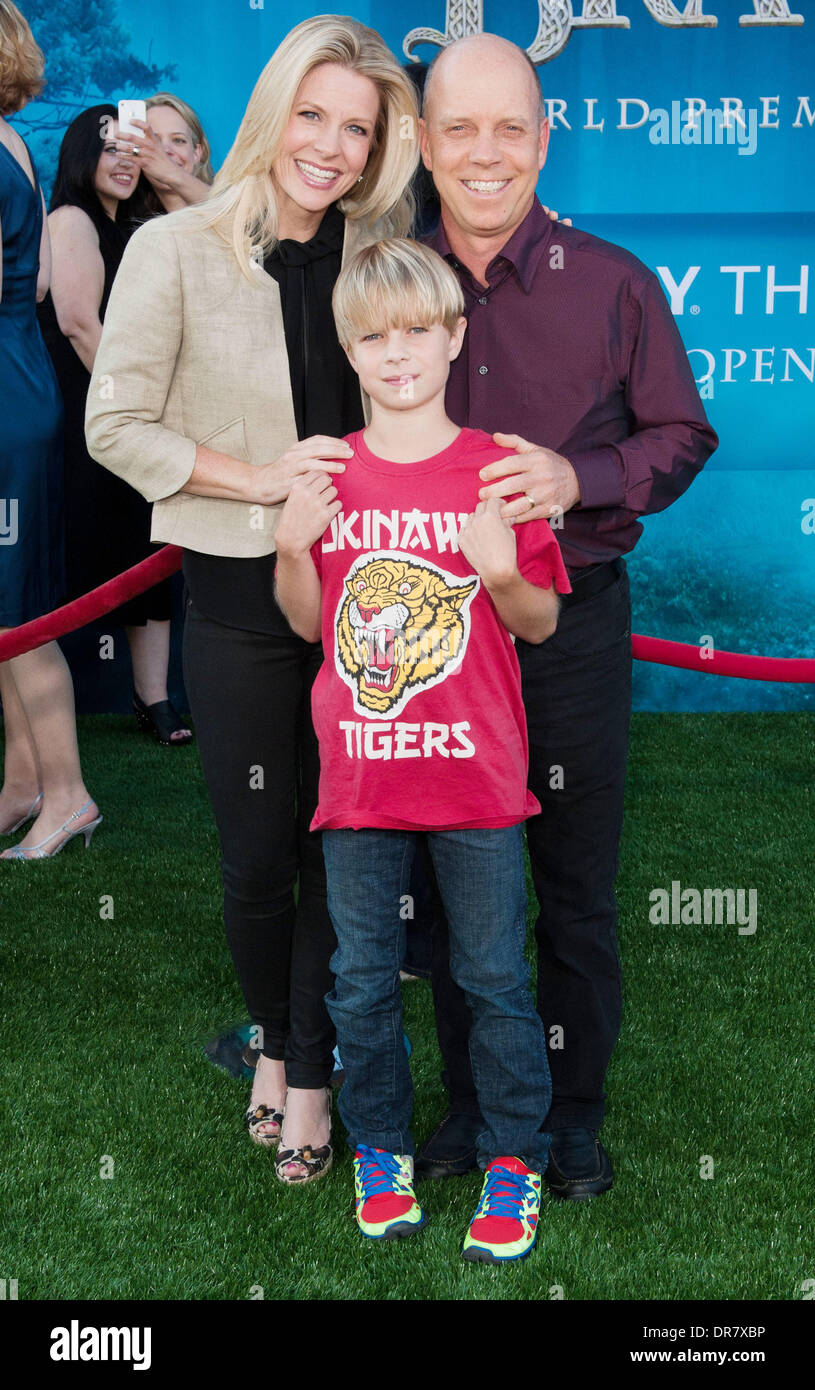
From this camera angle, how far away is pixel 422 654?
6.35 feet

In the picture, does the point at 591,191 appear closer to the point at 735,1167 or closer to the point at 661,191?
the point at 661,191

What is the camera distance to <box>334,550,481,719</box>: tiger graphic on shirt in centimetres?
193

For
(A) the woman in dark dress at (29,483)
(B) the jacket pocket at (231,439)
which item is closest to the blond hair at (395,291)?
(B) the jacket pocket at (231,439)

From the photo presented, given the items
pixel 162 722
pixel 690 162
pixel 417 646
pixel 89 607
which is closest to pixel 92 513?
pixel 162 722

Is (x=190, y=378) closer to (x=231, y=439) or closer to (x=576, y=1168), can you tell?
(x=231, y=439)

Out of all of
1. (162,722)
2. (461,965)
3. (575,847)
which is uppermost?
(575,847)

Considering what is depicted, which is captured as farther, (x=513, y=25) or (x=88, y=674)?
(x=88, y=674)

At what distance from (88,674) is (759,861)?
2950mm

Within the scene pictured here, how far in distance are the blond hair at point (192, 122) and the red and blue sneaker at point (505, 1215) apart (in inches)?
149

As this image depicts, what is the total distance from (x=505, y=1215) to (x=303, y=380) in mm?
1276

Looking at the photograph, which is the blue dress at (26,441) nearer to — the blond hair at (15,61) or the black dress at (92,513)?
the blond hair at (15,61)

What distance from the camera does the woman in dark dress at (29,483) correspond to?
11.4ft
